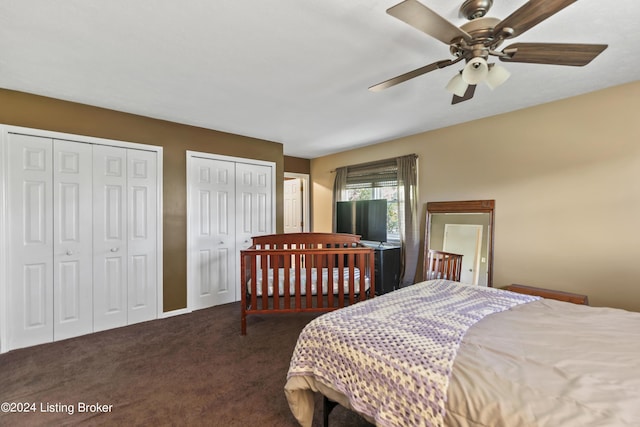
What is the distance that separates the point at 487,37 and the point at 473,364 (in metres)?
1.50

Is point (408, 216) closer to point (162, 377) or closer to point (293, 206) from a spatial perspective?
point (293, 206)

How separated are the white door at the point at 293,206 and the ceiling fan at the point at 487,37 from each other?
14.4 ft

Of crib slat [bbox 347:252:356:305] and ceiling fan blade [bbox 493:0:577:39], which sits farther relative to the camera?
crib slat [bbox 347:252:356:305]

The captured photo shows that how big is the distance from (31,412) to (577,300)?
4.15 meters

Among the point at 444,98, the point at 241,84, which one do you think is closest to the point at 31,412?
the point at 241,84

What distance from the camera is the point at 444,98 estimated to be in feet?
9.22

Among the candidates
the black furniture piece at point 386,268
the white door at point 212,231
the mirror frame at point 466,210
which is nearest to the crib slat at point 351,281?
the black furniture piece at point 386,268

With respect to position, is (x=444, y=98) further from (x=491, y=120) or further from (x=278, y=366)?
(x=278, y=366)

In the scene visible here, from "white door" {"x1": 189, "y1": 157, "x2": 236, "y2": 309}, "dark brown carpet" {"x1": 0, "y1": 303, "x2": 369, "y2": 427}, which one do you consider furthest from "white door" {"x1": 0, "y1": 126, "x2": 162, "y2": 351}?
"white door" {"x1": 189, "y1": 157, "x2": 236, "y2": 309}

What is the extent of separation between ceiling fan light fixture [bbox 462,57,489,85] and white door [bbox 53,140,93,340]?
3518 mm

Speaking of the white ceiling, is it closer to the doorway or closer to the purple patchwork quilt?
the purple patchwork quilt

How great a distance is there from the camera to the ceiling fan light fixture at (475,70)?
1.45 m

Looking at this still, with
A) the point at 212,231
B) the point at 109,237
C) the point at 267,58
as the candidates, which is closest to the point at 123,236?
the point at 109,237

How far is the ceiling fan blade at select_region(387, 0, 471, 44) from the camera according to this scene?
1126 millimetres
